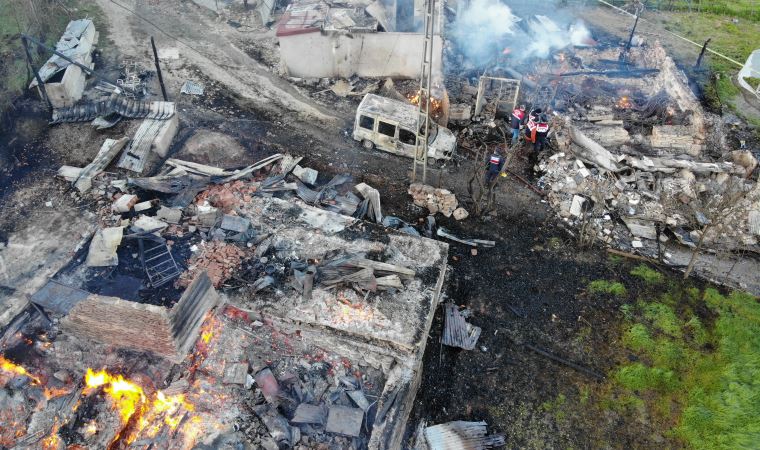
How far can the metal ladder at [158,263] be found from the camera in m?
11.9

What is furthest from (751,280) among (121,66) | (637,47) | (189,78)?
(121,66)

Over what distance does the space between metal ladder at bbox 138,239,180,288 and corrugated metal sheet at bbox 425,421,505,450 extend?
6938 millimetres

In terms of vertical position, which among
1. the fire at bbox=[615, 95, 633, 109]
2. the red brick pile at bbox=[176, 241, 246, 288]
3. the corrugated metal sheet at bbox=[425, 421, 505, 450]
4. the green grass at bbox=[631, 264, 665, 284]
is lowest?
the corrugated metal sheet at bbox=[425, 421, 505, 450]

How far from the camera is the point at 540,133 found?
661 inches

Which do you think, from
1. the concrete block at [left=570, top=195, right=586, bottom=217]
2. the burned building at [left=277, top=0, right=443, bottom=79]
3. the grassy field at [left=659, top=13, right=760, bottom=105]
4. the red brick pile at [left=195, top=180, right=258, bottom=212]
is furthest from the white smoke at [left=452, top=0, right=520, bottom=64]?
the red brick pile at [left=195, top=180, right=258, bottom=212]

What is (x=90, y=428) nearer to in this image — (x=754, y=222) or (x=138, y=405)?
(x=138, y=405)

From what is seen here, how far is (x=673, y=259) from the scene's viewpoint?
1435 centimetres

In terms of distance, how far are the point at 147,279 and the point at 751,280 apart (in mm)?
15915

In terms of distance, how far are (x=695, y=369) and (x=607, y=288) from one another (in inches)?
106

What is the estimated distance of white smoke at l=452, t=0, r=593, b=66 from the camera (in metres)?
21.5

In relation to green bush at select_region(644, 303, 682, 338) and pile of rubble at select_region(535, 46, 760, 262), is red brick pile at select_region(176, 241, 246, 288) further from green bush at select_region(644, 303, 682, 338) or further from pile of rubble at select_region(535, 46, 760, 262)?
green bush at select_region(644, 303, 682, 338)

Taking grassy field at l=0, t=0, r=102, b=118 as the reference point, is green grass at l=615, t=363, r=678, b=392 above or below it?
below

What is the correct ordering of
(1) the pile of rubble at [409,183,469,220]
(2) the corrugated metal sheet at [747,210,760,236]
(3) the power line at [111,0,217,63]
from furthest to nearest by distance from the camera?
(3) the power line at [111,0,217,63] < (1) the pile of rubble at [409,183,469,220] < (2) the corrugated metal sheet at [747,210,760,236]

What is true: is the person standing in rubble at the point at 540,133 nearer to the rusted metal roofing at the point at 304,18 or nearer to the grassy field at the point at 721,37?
the rusted metal roofing at the point at 304,18
